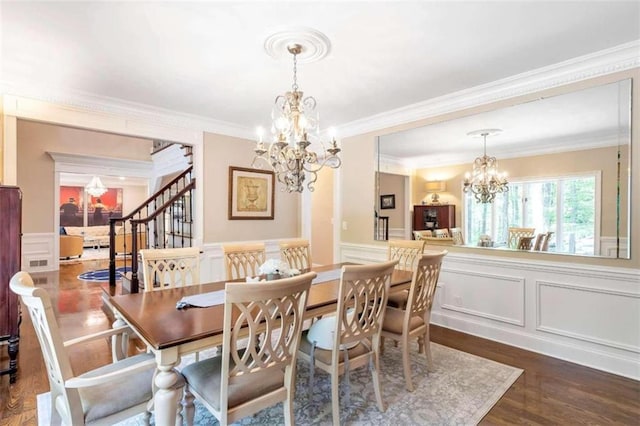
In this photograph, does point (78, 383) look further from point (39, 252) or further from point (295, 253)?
point (39, 252)

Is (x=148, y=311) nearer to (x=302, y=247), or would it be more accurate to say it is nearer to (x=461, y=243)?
(x=302, y=247)

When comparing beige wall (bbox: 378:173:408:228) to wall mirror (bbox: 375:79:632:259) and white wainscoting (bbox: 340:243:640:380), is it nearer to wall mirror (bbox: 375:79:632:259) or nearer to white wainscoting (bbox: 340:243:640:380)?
wall mirror (bbox: 375:79:632:259)

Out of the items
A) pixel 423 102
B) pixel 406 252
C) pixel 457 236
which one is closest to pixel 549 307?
pixel 457 236

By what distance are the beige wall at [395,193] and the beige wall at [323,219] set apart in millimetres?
2098

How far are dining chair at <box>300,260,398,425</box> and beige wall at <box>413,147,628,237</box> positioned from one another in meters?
1.98

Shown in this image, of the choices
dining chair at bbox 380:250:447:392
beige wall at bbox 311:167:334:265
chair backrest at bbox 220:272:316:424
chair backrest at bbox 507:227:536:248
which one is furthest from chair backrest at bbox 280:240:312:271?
beige wall at bbox 311:167:334:265

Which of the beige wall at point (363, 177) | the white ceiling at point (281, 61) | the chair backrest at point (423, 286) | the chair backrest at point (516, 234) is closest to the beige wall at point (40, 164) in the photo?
the white ceiling at point (281, 61)

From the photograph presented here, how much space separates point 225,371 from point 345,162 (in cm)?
368

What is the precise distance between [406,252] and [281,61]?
221 centimetres

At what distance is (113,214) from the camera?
1179 cm

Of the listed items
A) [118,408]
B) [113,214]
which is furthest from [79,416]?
[113,214]

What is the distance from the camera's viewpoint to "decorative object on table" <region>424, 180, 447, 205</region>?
3.77 metres

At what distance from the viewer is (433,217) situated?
3816 millimetres

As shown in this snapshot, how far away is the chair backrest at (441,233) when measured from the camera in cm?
371
